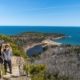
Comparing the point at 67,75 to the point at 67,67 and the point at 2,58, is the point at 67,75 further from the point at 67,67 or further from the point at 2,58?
the point at 2,58

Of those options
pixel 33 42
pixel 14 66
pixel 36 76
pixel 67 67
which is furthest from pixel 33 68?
pixel 33 42

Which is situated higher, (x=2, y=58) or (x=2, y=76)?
(x=2, y=58)

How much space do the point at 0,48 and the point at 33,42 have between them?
9327 centimetres

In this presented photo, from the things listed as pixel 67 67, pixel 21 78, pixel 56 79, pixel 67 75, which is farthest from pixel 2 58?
pixel 67 67

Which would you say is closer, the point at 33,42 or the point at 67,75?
the point at 67,75

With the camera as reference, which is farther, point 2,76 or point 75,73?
point 75,73

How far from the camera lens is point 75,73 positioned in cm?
3469

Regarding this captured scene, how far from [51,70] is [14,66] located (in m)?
24.2

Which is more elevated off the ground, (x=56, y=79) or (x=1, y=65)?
(x=1, y=65)

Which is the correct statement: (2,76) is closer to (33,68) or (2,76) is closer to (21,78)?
(21,78)

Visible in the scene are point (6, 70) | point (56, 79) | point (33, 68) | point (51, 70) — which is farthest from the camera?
point (51, 70)

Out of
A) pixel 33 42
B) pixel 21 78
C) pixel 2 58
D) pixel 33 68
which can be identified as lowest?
pixel 33 42

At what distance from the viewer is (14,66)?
500 inches

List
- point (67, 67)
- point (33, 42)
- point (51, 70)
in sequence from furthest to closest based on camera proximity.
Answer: point (33, 42)
point (67, 67)
point (51, 70)
